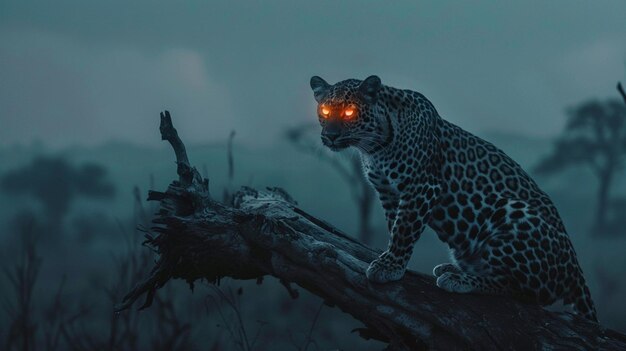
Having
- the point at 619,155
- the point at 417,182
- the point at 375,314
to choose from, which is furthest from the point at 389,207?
the point at 619,155

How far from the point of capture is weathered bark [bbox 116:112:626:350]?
22.3ft

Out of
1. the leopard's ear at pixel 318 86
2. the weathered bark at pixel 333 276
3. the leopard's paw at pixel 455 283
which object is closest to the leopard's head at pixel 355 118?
the leopard's ear at pixel 318 86

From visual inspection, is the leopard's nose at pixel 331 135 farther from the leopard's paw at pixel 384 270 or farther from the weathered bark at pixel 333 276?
the leopard's paw at pixel 384 270

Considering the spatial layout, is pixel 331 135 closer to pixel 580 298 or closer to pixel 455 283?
pixel 455 283

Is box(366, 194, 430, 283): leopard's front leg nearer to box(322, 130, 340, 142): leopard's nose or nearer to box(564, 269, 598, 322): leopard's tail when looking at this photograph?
box(322, 130, 340, 142): leopard's nose

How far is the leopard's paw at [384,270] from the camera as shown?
6891mm

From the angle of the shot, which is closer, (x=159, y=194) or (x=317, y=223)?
(x=159, y=194)

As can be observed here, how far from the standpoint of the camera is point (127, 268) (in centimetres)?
862

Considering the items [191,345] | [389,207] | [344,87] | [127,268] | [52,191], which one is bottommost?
[52,191]

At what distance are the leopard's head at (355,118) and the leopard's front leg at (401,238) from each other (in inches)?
24.1

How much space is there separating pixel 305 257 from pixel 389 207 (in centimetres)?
95

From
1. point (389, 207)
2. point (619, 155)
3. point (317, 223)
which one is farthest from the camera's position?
point (619, 155)

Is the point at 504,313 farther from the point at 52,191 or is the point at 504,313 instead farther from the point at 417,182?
the point at 52,191

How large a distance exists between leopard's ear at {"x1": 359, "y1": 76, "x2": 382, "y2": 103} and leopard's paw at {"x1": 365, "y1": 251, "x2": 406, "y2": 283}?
55.8 inches
